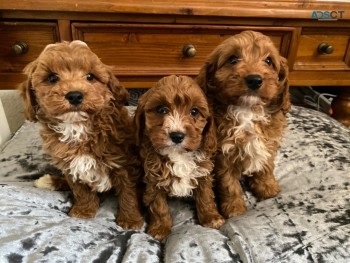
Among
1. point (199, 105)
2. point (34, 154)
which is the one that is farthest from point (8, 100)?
point (199, 105)

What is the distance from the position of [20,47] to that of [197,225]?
1.83m

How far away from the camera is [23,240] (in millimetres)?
1467

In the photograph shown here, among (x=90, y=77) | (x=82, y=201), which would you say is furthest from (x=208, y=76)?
(x=82, y=201)

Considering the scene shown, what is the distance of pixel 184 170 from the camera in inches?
70.0

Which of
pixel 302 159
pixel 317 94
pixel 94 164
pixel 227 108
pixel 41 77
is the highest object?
pixel 41 77

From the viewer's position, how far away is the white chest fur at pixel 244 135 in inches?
73.0

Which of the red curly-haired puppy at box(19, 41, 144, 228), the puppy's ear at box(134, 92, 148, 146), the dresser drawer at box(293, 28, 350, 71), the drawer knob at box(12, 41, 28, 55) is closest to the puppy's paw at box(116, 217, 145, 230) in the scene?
the red curly-haired puppy at box(19, 41, 144, 228)

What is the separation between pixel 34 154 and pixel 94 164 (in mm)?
771

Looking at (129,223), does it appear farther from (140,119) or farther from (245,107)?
(245,107)

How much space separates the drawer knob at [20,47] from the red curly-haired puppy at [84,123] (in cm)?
92

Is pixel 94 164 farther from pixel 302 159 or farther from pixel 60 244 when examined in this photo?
pixel 302 159

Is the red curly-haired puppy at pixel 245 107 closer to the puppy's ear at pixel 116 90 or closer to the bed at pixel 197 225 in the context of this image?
the bed at pixel 197 225

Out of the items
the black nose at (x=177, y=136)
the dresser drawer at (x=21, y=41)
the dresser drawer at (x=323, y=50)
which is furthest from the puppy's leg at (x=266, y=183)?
the dresser drawer at (x=21, y=41)
